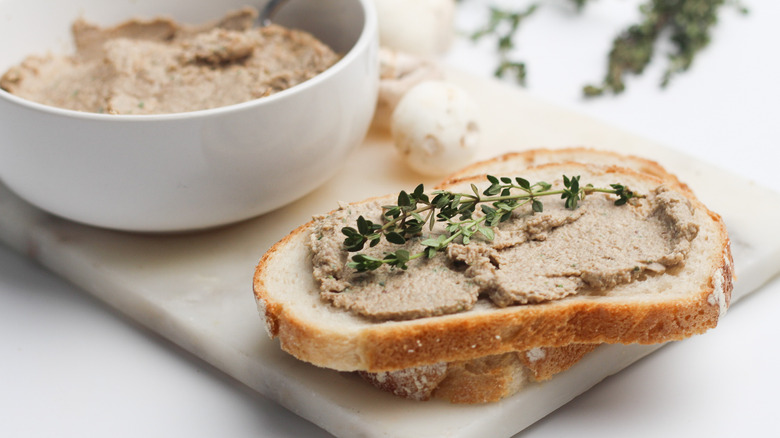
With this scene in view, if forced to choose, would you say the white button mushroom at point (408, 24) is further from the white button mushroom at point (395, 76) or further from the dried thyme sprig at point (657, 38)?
the dried thyme sprig at point (657, 38)

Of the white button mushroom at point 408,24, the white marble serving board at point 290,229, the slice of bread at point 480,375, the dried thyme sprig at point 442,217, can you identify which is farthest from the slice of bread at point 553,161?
the white button mushroom at point 408,24

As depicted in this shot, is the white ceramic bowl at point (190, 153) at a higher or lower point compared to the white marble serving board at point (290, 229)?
higher

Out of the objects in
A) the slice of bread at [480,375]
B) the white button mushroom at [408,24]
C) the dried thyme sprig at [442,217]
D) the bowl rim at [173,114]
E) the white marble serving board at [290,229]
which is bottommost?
the white marble serving board at [290,229]

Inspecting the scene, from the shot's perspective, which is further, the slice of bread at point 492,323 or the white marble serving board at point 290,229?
the white marble serving board at point 290,229

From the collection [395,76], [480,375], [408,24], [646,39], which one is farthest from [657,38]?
[480,375]

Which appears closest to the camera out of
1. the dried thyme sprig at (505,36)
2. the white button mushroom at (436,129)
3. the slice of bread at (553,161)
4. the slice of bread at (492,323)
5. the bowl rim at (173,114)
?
the slice of bread at (492,323)

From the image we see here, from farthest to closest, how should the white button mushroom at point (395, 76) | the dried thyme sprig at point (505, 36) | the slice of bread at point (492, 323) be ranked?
the dried thyme sprig at point (505, 36) < the white button mushroom at point (395, 76) < the slice of bread at point (492, 323)

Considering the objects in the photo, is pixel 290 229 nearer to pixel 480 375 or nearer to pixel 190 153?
pixel 190 153
